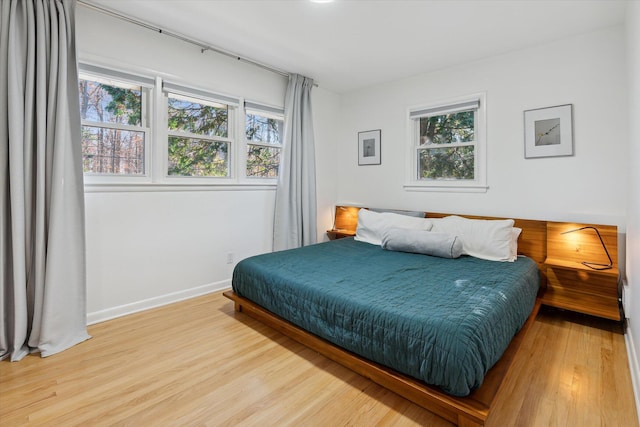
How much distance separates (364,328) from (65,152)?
2.30 meters

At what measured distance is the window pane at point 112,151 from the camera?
2571 mm

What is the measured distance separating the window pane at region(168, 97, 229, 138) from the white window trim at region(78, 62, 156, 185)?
210mm

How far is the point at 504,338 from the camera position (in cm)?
171

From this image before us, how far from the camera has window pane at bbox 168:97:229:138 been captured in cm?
307

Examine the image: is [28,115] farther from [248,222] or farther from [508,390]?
[508,390]

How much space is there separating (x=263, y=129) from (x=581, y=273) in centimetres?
334

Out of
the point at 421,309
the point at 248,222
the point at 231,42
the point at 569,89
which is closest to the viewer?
the point at 421,309

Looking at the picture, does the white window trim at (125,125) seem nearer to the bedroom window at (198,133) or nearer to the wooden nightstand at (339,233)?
the bedroom window at (198,133)

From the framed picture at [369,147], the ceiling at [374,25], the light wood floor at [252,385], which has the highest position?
the ceiling at [374,25]

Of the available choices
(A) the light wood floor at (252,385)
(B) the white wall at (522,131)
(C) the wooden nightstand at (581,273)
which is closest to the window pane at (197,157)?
(A) the light wood floor at (252,385)

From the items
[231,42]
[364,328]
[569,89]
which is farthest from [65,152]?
[569,89]

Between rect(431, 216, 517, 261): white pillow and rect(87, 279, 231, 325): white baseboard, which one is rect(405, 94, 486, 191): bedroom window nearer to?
rect(431, 216, 517, 261): white pillow

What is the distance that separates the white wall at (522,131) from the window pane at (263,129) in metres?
1.35

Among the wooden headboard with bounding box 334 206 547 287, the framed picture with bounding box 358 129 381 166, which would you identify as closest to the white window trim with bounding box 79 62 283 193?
the framed picture with bounding box 358 129 381 166
